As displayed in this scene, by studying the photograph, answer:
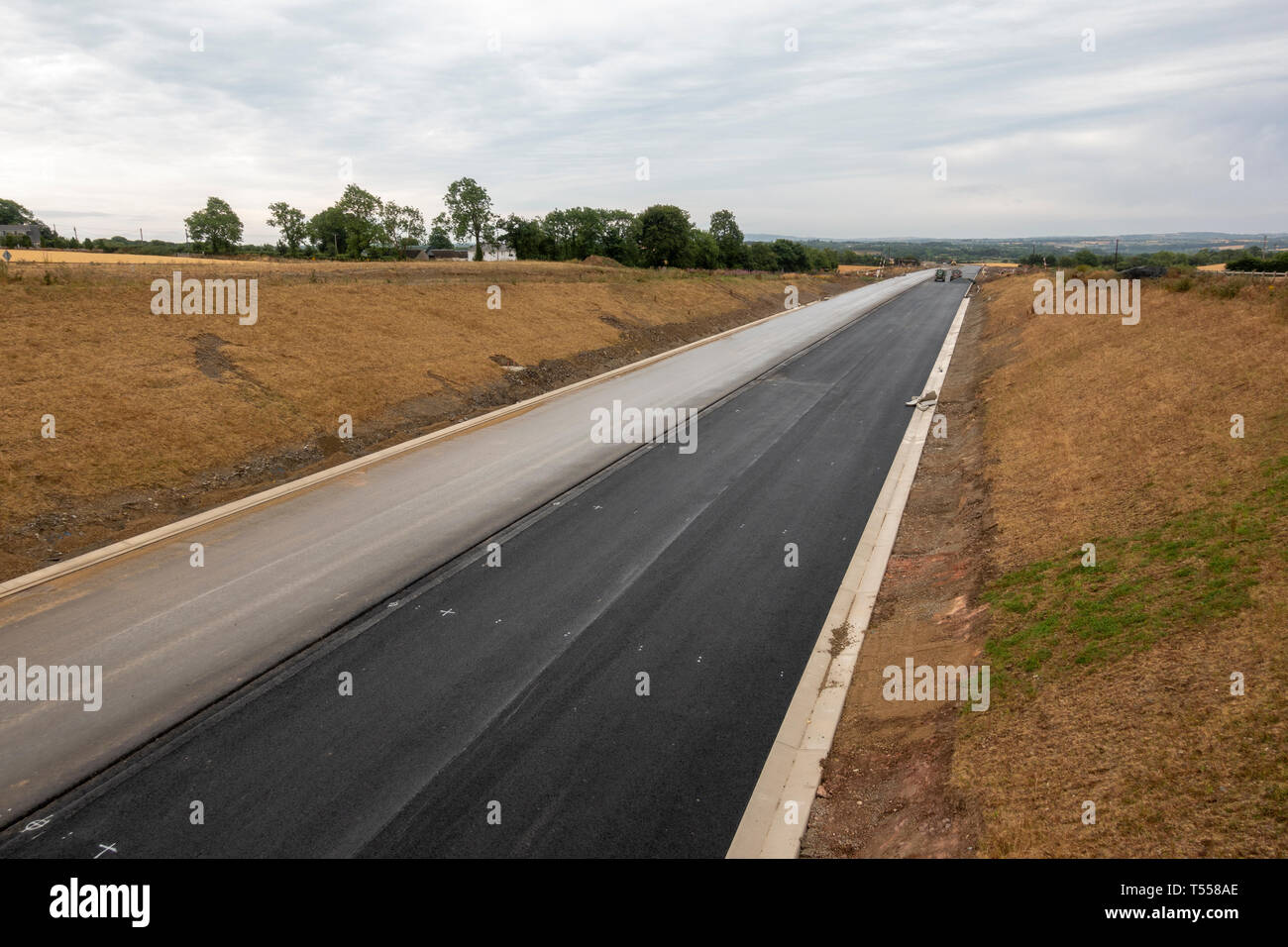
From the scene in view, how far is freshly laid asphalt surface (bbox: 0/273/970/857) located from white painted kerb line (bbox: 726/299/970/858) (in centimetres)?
18

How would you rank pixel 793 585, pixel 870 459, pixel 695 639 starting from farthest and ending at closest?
1. pixel 870 459
2. pixel 793 585
3. pixel 695 639

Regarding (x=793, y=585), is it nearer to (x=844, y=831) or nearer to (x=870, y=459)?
(x=844, y=831)

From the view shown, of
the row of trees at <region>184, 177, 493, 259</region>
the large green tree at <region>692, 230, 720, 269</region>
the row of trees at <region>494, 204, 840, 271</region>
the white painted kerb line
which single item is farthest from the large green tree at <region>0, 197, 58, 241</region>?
the white painted kerb line

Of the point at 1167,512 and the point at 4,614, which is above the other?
the point at 1167,512

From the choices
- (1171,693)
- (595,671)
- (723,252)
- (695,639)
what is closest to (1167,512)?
(1171,693)

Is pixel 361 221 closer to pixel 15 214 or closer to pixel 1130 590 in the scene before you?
pixel 15 214

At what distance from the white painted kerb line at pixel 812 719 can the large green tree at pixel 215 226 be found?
107825mm

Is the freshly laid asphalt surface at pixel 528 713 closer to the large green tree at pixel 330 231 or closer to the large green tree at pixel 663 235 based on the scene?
the large green tree at pixel 663 235

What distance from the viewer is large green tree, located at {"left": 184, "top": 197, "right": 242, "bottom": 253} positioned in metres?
94.7

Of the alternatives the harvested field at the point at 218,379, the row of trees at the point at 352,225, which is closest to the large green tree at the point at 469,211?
the row of trees at the point at 352,225

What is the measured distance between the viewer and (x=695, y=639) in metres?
8.90

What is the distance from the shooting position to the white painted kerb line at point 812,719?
584cm

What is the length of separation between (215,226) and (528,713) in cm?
11307

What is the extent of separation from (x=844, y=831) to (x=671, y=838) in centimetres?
150
